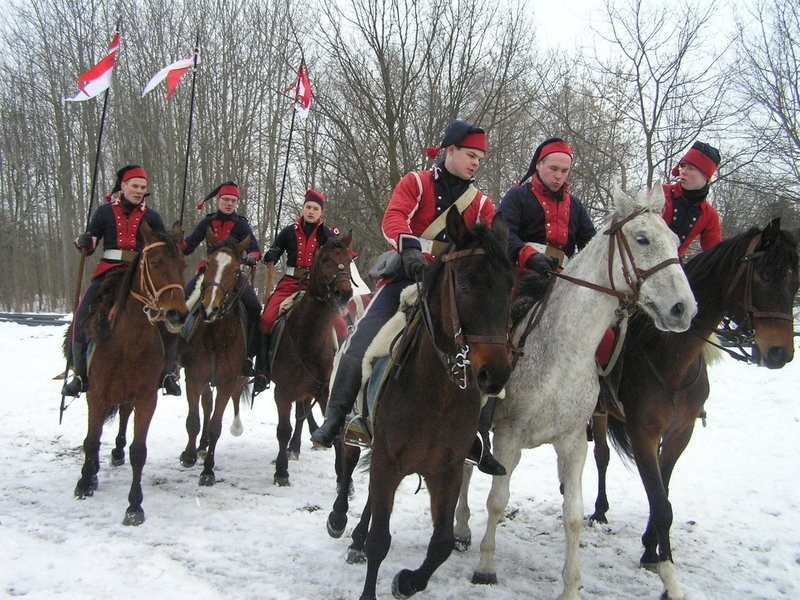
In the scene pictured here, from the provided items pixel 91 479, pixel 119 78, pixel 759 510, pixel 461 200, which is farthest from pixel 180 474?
pixel 119 78

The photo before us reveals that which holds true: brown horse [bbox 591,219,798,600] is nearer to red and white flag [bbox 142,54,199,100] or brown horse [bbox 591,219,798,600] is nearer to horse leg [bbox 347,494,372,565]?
horse leg [bbox 347,494,372,565]

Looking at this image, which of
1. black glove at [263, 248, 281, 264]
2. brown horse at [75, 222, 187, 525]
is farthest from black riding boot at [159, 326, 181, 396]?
black glove at [263, 248, 281, 264]

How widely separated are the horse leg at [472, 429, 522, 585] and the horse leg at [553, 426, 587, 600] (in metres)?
0.34

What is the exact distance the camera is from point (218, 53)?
21219mm

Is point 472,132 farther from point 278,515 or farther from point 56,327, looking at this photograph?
point 56,327

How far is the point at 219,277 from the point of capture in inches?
254

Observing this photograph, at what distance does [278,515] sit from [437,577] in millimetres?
1825

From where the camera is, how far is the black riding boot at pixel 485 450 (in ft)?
13.0

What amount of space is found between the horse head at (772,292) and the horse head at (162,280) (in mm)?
4444

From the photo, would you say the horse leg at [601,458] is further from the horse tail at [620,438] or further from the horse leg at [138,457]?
the horse leg at [138,457]

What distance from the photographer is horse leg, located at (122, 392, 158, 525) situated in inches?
207

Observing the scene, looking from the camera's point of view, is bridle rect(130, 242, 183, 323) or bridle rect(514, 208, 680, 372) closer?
bridle rect(514, 208, 680, 372)

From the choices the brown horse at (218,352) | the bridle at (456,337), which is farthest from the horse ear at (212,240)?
the bridle at (456,337)

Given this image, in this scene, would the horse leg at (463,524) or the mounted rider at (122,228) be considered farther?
the mounted rider at (122,228)
